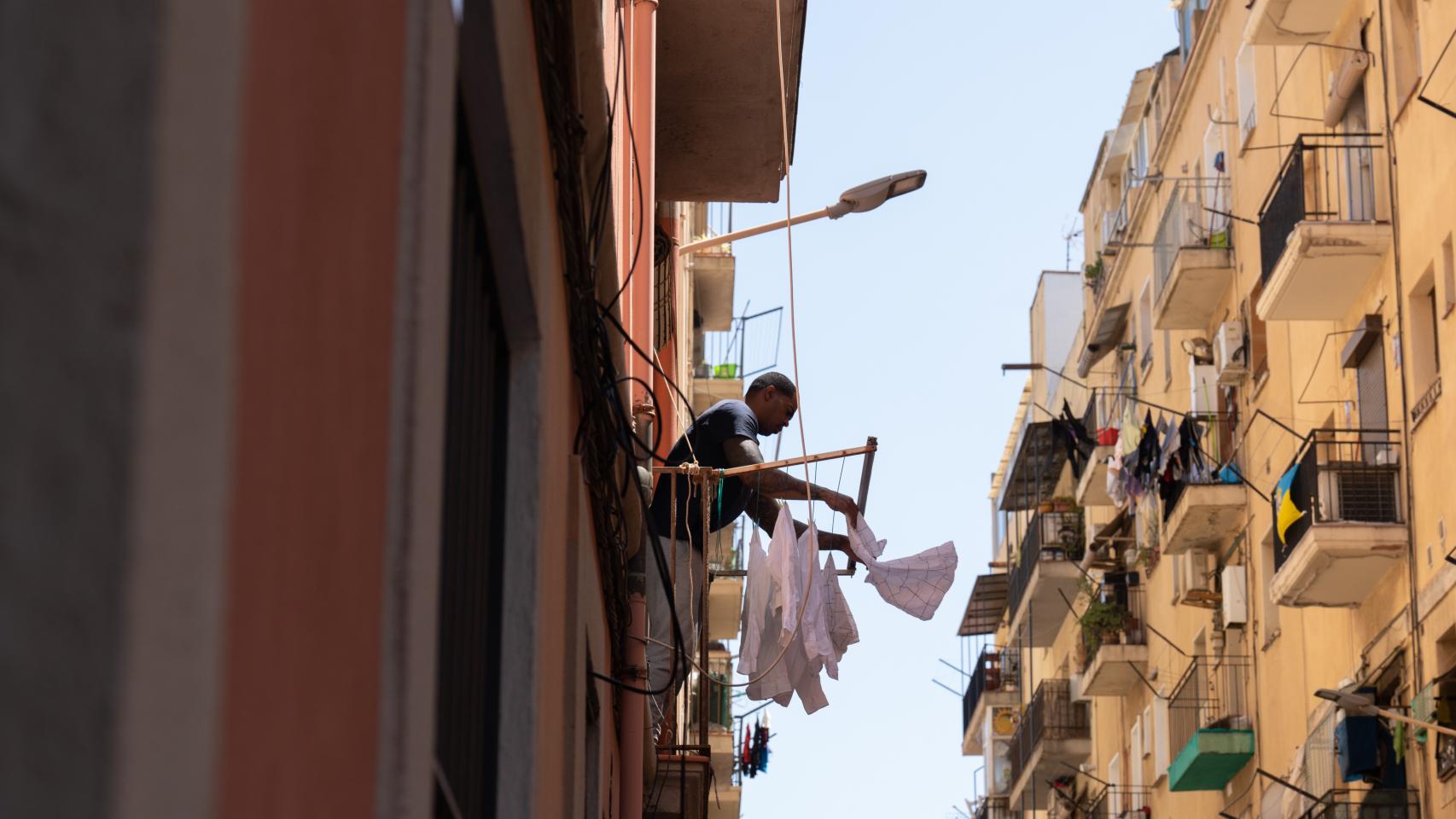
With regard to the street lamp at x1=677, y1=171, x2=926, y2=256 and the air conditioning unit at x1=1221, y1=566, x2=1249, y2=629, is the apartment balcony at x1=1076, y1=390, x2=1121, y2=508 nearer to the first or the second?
the air conditioning unit at x1=1221, y1=566, x2=1249, y2=629

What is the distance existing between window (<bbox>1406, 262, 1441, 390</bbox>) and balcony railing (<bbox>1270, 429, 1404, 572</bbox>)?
27.8 inches

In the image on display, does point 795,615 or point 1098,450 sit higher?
point 1098,450

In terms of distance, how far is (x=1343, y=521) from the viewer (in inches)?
883

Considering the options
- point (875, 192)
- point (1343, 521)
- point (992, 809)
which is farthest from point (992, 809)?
point (875, 192)

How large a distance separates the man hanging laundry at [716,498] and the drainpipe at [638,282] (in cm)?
49

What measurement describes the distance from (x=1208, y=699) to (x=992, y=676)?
2223 cm

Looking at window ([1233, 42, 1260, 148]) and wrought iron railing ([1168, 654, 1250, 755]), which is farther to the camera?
wrought iron railing ([1168, 654, 1250, 755])

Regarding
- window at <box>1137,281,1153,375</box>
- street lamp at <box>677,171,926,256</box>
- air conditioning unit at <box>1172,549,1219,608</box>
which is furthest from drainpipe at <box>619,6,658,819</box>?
window at <box>1137,281,1153,375</box>

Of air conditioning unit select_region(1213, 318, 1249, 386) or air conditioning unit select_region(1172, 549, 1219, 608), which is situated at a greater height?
air conditioning unit select_region(1213, 318, 1249, 386)

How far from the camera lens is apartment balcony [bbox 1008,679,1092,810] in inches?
1699

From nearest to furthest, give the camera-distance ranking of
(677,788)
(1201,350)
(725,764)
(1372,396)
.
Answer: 1. (677,788)
2. (1372,396)
3. (1201,350)
4. (725,764)

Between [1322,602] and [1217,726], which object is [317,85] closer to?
[1322,602]

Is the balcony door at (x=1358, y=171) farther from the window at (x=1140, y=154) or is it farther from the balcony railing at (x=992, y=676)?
the balcony railing at (x=992, y=676)

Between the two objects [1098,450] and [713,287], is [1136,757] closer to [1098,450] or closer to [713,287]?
[1098,450]
